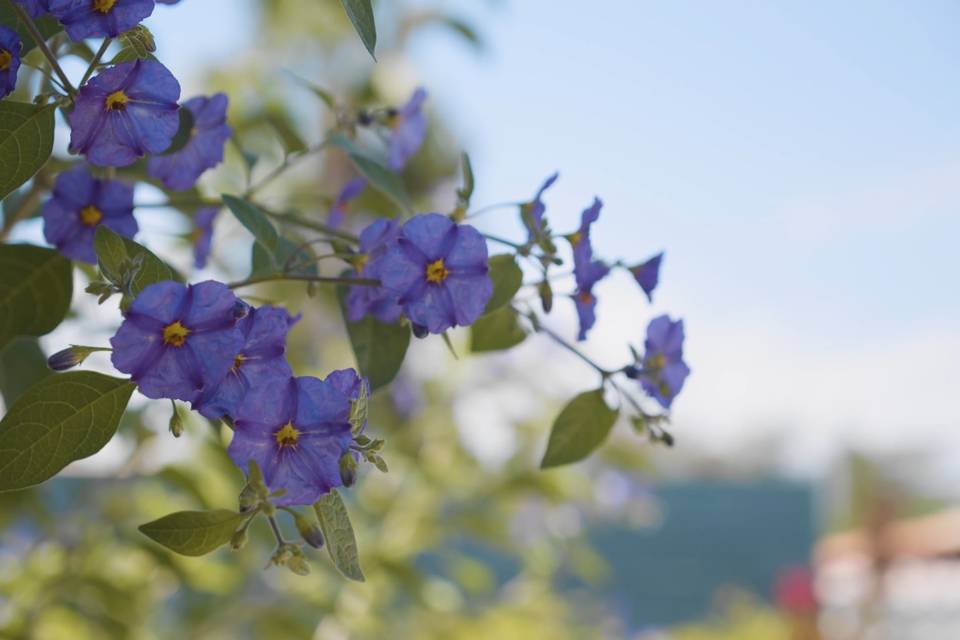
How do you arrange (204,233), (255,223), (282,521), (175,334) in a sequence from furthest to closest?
(282,521)
(204,233)
(255,223)
(175,334)

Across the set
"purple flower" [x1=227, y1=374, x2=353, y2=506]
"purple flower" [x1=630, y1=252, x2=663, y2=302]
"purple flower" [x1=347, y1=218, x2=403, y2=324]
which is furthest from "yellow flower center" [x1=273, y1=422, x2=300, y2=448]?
"purple flower" [x1=630, y1=252, x2=663, y2=302]

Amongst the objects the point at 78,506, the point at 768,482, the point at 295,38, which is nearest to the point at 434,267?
the point at 78,506

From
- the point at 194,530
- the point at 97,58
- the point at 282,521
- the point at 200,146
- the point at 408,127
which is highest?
the point at 282,521

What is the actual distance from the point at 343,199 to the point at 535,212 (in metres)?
0.16

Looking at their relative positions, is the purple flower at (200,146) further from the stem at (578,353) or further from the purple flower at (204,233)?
the stem at (578,353)

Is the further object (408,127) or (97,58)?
(408,127)

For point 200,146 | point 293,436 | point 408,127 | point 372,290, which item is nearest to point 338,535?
point 293,436

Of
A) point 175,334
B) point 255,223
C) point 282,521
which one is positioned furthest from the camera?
point 282,521

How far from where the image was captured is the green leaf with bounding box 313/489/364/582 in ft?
1.21

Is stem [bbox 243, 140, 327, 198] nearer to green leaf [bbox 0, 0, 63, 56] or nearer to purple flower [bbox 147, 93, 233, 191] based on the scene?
purple flower [bbox 147, 93, 233, 191]

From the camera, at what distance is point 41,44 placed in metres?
0.37

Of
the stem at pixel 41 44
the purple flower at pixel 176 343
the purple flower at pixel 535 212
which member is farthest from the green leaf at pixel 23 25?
the purple flower at pixel 535 212

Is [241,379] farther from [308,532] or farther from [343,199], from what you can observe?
[343,199]

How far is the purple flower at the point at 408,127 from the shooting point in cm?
66
